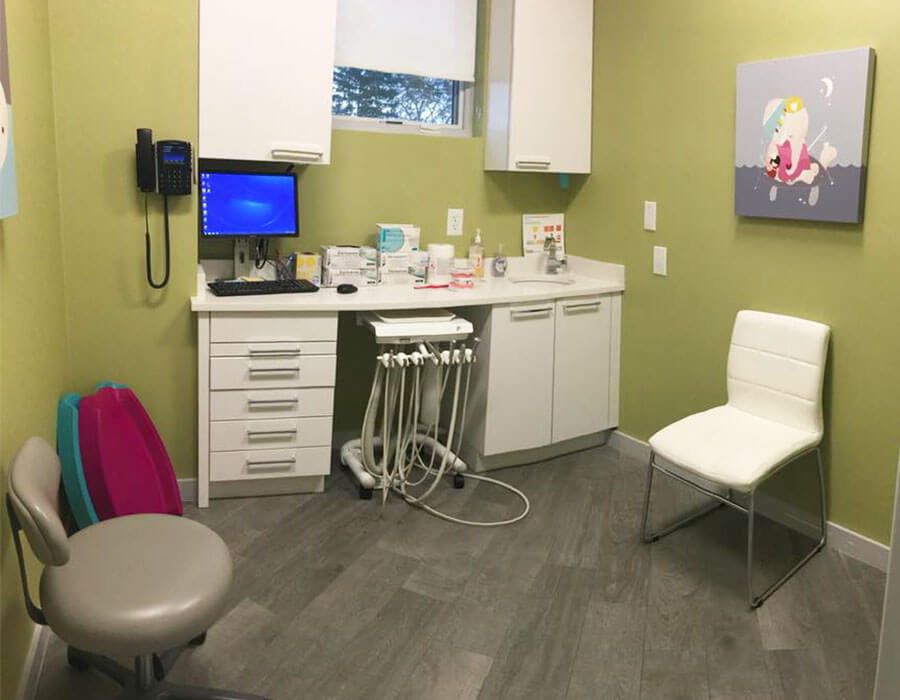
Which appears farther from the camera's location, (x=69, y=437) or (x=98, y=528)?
(x=69, y=437)

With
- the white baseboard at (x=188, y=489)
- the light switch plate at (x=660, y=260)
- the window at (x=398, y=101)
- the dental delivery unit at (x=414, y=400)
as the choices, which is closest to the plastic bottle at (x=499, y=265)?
the dental delivery unit at (x=414, y=400)

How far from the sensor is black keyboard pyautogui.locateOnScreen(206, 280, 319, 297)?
10.4 ft

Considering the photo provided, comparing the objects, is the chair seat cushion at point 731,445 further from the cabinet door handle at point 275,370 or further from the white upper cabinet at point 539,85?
the white upper cabinet at point 539,85

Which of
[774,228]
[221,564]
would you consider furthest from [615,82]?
[221,564]

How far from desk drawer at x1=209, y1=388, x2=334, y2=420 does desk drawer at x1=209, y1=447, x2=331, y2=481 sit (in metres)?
0.15

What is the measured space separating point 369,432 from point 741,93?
1955mm

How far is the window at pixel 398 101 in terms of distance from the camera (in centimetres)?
379

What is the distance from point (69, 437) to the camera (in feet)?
8.24

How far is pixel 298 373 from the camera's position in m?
3.22

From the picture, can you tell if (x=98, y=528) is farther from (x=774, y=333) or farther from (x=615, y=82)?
(x=615, y=82)

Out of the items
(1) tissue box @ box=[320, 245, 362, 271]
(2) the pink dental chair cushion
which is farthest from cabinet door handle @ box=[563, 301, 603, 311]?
(2) the pink dental chair cushion

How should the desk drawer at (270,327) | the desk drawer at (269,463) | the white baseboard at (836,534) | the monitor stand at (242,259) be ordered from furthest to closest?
the monitor stand at (242,259) → the desk drawer at (269,463) → the desk drawer at (270,327) → the white baseboard at (836,534)

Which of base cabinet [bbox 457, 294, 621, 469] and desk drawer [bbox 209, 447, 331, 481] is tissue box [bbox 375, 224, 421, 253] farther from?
desk drawer [bbox 209, 447, 331, 481]

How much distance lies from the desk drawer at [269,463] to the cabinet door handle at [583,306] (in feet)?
4.06
